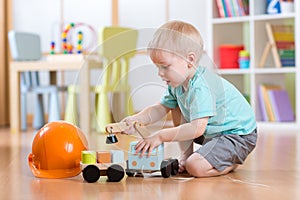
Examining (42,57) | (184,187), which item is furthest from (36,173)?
(42,57)

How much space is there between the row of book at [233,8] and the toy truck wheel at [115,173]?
2505mm

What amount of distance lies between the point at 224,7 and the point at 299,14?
0.54 m

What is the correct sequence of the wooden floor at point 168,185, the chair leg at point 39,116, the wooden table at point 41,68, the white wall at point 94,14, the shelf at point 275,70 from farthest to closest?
the white wall at point 94,14, the chair leg at point 39,116, the shelf at point 275,70, the wooden table at point 41,68, the wooden floor at point 168,185

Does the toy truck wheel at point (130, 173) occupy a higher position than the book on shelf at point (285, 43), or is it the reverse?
the book on shelf at point (285, 43)

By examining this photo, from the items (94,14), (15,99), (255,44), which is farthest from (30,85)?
(255,44)

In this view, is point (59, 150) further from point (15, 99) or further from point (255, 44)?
point (255, 44)

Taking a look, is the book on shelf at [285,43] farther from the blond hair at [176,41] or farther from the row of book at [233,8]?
the blond hair at [176,41]

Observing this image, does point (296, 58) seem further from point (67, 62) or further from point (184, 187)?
point (184, 187)

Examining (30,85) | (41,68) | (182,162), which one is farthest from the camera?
(30,85)

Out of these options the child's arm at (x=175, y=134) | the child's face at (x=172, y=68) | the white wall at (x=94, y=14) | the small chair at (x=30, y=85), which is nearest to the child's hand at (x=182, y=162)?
the child's arm at (x=175, y=134)

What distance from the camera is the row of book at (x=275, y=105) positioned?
3.73m

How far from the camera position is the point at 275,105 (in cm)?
374

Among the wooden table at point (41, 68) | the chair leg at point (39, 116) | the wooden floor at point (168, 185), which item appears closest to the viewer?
the wooden floor at point (168, 185)

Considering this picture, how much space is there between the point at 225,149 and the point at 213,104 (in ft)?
0.51
